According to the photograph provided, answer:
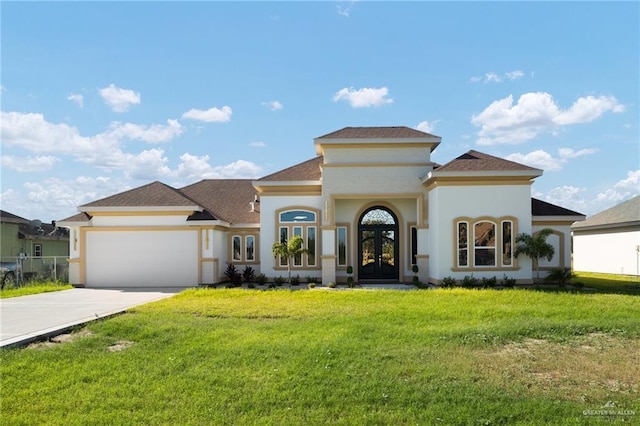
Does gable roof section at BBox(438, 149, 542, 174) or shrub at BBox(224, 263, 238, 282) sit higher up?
gable roof section at BBox(438, 149, 542, 174)

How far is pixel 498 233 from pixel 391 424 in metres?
15.1

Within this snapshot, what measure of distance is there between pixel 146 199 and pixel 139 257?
269 centimetres

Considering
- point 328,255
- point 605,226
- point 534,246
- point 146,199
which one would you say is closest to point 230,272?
point 328,255

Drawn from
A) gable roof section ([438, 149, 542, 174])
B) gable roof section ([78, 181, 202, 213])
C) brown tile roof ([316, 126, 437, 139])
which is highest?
brown tile roof ([316, 126, 437, 139])

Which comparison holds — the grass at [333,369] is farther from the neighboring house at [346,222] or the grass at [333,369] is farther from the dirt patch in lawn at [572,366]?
the neighboring house at [346,222]

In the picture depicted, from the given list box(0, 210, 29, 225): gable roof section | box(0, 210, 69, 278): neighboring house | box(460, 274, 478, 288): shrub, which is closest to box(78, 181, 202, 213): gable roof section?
box(0, 210, 69, 278): neighboring house

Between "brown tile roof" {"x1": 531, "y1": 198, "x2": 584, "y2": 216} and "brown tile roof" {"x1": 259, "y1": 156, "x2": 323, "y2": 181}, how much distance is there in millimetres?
9703

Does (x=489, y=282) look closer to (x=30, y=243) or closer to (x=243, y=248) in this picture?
(x=243, y=248)

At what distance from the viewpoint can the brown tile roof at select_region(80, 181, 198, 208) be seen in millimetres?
22125

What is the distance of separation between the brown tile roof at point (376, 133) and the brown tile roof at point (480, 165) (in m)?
1.90

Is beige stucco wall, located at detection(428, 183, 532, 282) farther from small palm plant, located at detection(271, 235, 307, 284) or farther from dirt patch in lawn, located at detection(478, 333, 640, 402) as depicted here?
dirt patch in lawn, located at detection(478, 333, 640, 402)

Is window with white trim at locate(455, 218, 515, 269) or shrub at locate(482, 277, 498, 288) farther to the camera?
window with white trim at locate(455, 218, 515, 269)

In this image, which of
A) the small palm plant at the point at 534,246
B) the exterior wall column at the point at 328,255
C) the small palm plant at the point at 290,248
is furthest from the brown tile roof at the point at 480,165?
the small palm plant at the point at 290,248

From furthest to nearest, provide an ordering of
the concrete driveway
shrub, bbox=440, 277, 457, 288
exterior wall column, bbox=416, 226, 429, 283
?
exterior wall column, bbox=416, 226, 429, 283 < shrub, bbox=440, 277, 457, 288 < the concrete driveway
